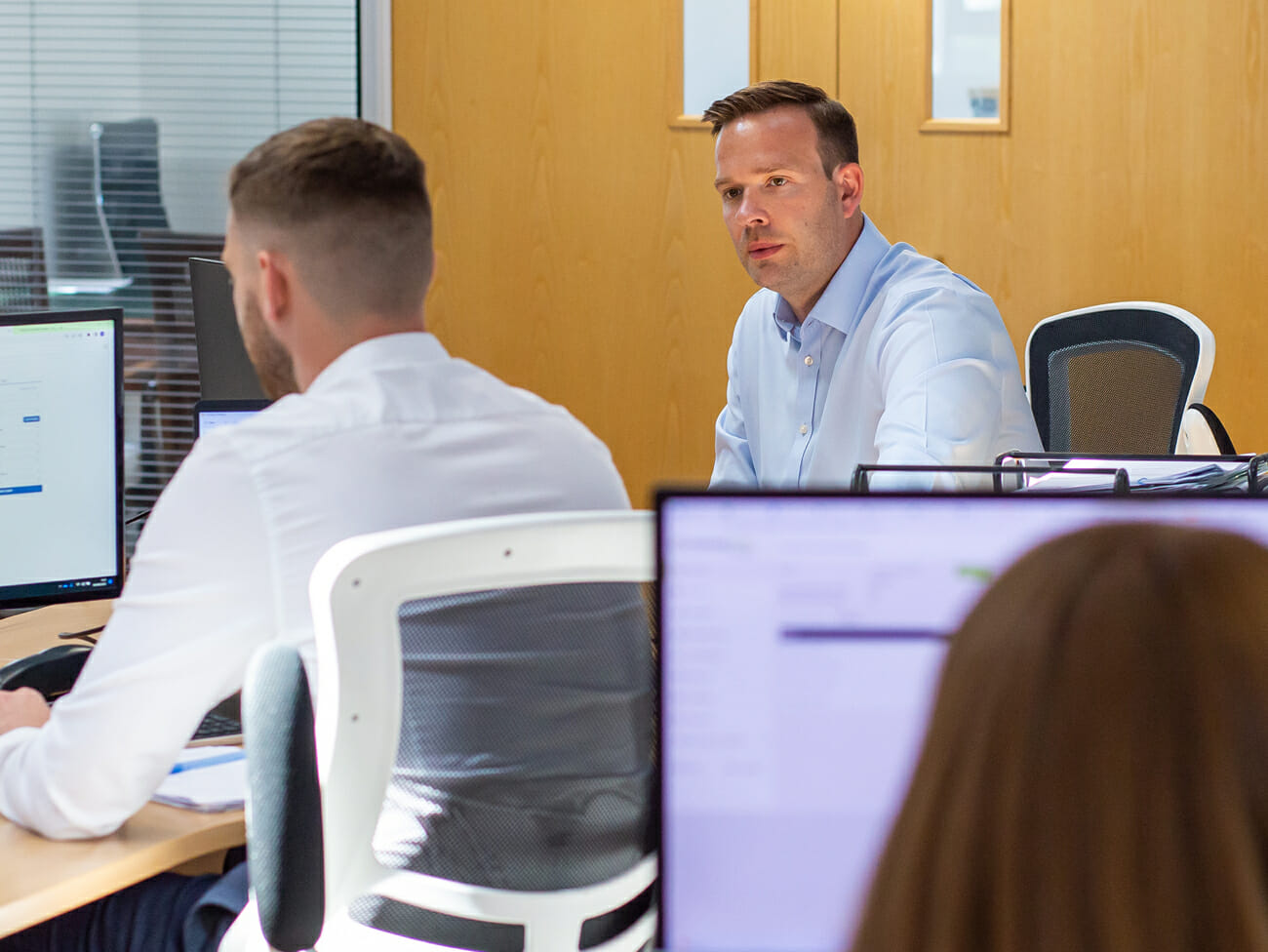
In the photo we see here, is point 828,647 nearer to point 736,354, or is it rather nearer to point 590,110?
point 736,354

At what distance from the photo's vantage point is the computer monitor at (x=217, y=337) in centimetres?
224

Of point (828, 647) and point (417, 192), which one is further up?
point (417, 192)

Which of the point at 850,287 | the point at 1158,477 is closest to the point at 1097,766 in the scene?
the point at 1158,477

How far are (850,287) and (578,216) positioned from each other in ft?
4.94

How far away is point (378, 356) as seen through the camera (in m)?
1.34

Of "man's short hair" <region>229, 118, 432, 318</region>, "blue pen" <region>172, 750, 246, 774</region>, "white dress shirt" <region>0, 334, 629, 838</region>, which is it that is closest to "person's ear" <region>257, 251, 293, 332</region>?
"man's short hair" <region>229, 118, 432, 318</region>

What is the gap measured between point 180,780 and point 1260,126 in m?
3.41

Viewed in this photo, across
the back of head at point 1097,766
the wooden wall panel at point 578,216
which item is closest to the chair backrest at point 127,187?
the wooden wall panel at point 578,216

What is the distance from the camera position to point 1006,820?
0.45 metres

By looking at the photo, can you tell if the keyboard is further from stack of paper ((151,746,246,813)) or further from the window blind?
the window blind

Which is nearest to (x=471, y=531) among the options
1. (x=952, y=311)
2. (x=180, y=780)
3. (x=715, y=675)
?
(x=715, y=675)

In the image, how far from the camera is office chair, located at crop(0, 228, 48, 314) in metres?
3.76

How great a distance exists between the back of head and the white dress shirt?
81 cm

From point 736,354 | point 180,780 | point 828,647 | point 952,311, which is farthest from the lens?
point 736,354
